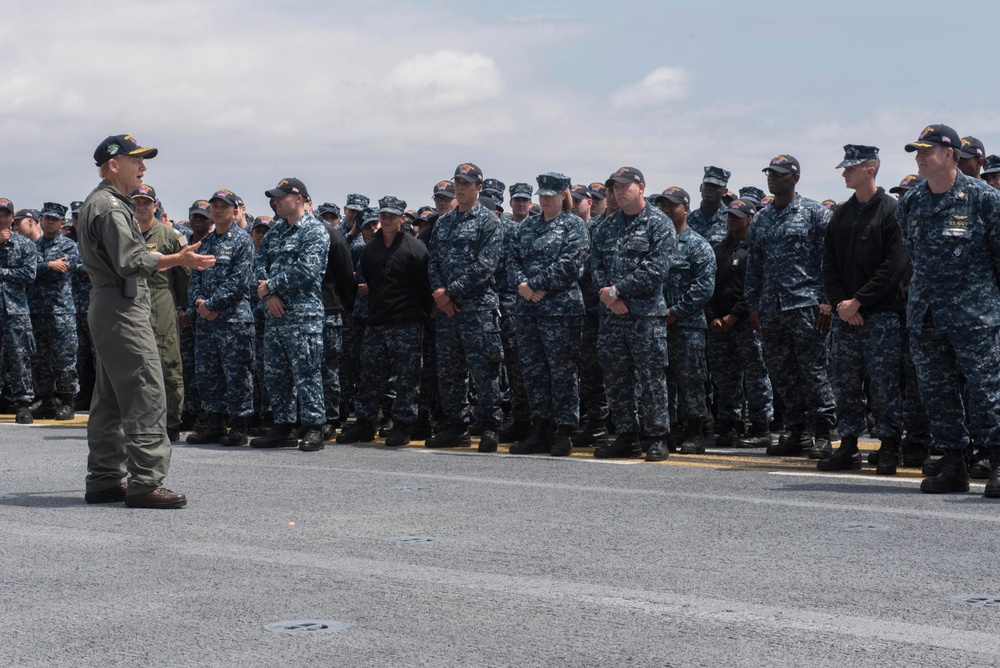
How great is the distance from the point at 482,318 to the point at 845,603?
6.53 metres

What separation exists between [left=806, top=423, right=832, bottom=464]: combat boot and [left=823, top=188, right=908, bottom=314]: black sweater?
4.23ft

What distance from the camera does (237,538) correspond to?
656cm

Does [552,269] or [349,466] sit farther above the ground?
[552,269]

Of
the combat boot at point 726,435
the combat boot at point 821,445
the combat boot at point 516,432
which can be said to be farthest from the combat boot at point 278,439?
the combat boot at point 821,445

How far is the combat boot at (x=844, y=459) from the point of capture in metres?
9.36

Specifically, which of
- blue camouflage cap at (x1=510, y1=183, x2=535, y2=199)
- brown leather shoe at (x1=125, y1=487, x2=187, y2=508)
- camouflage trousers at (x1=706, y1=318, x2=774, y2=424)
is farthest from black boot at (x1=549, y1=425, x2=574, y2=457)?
brown leather shoe at (x1=125, y1=487, x2=187, y2=508)

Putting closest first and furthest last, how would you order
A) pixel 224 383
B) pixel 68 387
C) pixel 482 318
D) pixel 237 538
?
1. pixel 237 538
2. pixel 482 318
3. pixel 224 383
4. pixel 68 387

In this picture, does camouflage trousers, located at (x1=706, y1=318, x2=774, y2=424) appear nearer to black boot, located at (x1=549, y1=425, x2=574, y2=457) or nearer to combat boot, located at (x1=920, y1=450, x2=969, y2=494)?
black boot, located at (x1=549, y1=425, x2=574, y2=457)

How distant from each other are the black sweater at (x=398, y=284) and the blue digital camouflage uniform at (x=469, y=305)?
A: 0.69 feet

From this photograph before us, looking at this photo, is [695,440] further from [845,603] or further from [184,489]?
[845,603]

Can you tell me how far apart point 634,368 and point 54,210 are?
811cm

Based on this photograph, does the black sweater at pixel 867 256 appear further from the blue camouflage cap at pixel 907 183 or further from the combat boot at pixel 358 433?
the combat boot at pixel 358 433

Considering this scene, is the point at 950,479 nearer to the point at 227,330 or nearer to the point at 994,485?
the point at 994,485

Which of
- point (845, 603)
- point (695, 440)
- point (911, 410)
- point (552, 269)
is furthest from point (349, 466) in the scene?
point (845, 603)
